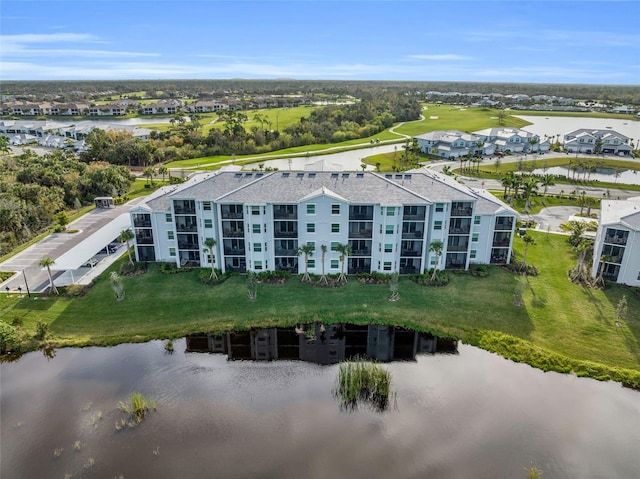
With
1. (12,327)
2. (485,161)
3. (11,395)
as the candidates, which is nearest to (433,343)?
(11,395)

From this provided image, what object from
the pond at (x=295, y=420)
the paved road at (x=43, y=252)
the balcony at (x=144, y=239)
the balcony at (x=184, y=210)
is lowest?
the pond at (x=295, y=420)

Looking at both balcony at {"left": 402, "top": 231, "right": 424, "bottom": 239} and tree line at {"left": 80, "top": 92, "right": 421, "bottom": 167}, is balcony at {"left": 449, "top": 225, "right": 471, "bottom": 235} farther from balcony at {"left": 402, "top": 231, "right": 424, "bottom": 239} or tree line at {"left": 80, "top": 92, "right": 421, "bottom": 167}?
tree line at {"left": 80, "top": 92, "right": 421, "bottom": 167}


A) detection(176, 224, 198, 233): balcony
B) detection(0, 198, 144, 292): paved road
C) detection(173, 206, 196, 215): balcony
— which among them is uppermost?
detection(173, 206, 196, 215): balcony

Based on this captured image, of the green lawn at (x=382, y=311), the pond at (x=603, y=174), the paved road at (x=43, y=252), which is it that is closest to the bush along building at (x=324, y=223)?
the green lawn at (x=382, y=311)

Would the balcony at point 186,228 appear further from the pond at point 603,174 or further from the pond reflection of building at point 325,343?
the pond at point 603,174

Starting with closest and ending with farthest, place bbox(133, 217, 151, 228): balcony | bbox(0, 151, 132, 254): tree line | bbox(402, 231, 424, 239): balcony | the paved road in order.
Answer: the paved road, bbox(402, 231, 424, 239): balcony, bbox(133, 217, 151, 228): balcony, bbox(0, 151, 132, 254): tree line

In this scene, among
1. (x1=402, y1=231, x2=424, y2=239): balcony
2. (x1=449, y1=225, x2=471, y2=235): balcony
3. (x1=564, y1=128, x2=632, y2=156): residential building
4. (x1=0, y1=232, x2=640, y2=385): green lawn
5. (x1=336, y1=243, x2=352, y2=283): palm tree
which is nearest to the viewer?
(x1=0, y1=232, x2=640, y2=385): green lawn

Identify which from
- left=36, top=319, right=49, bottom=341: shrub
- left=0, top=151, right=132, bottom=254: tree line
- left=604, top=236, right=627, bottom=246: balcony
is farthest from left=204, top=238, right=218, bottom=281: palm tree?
left=604, top=236, right=627, bottom=246: balcony

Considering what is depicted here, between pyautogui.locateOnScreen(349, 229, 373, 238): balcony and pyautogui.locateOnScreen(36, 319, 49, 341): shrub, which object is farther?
pyautogui.locateOnScreen(349, 229, 373, 238): balcony
